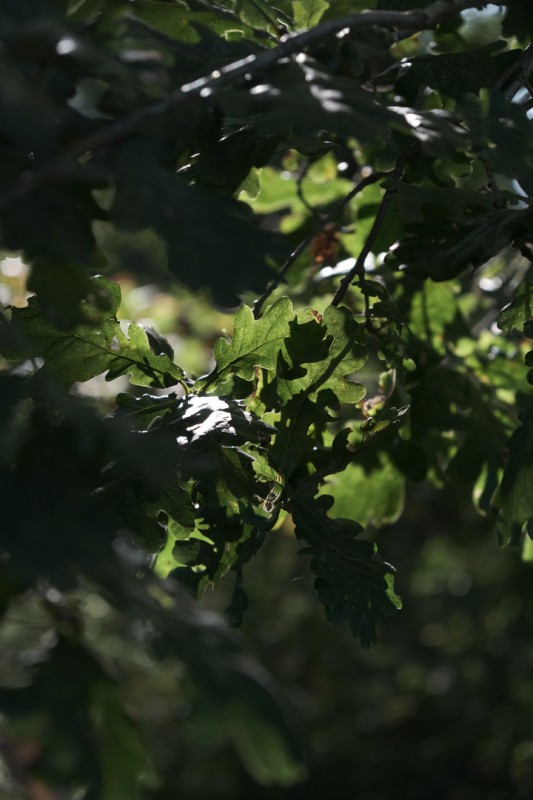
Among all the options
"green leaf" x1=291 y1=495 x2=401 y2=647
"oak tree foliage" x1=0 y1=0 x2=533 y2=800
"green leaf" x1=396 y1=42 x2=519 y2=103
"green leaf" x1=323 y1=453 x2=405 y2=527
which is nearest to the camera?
"oak tree foliage" x1=0 y1=0 x2=533 y2=800

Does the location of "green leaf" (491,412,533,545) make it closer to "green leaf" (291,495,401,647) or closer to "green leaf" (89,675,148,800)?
"green leaf" (291,495,401,647)

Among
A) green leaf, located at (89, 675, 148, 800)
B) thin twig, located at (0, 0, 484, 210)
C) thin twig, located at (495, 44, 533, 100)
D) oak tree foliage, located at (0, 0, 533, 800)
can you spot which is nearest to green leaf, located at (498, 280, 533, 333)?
oak tree foliage, located at (0, 0, 533, 800)

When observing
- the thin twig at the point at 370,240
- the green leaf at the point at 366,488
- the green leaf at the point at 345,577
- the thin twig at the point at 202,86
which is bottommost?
the green leaf at the point at 366,488

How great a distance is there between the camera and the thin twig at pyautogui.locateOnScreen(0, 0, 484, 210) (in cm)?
69

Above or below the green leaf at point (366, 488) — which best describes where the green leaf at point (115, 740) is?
above

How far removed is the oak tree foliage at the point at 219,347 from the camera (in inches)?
26.2

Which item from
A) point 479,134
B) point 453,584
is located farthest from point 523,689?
point 479,134

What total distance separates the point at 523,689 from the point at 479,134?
2.91 metres

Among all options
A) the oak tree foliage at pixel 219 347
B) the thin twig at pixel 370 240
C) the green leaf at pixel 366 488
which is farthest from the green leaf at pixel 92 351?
the green leaf at pixel 366 488

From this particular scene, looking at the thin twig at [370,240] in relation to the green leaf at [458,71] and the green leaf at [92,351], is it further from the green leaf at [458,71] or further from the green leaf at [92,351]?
the green leaf at [92,351]

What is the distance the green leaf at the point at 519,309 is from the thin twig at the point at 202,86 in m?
0.33

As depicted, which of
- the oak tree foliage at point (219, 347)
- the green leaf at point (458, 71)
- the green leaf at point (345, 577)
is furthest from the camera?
the green leaf at point (458, 71)

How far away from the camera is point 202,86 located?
76 cm

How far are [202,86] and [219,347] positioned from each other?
1.19 feet
